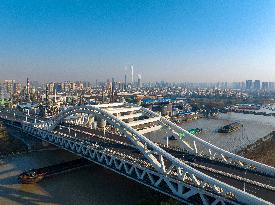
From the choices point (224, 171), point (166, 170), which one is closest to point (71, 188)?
point (166, 170)

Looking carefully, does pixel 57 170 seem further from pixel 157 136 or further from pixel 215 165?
pixel 157 136

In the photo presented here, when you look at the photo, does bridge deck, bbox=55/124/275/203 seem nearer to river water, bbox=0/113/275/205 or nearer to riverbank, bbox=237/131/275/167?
river water, bbox=0/113/275/205

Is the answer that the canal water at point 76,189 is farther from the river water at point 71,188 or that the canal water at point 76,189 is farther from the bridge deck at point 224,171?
the bridge deck at point 224,171

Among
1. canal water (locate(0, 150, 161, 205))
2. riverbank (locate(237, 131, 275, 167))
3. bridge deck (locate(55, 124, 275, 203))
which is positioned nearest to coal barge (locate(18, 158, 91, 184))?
canal water (locate(0, 150, 161, 205))

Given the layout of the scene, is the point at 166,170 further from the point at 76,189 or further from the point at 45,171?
the point at 45,171

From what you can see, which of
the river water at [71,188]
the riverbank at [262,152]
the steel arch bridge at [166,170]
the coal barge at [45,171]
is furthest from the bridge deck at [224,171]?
the riverbank at [262,152]
